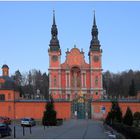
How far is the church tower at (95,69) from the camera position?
100250 millimetres

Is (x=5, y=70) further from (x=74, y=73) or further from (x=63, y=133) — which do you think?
(x=63, y=133)

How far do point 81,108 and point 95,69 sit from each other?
1340 centimetres

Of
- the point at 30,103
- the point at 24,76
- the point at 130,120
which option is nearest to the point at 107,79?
the point at 24,76

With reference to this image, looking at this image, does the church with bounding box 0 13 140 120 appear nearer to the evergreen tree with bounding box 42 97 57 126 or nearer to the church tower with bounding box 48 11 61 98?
the church tower with bounding box 48 11 61 98

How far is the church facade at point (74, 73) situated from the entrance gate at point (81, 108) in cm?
806

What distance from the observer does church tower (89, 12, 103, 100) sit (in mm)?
100250

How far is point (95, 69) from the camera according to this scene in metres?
102

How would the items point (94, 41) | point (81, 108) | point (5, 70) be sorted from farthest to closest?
point (94, 41)
point (5, 70)
point (81, 108)

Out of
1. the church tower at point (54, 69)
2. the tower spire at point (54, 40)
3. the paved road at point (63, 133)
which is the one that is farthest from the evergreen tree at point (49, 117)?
the tower spire at point (54, 40)

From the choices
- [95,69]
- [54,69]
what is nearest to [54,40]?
[54,69]

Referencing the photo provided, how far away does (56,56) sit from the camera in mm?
102938

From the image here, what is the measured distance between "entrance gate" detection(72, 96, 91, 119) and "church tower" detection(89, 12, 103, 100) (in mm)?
6609

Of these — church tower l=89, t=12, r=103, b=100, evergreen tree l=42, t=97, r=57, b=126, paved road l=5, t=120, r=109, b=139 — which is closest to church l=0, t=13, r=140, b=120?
church tower l=89, t=12, r=103, b=100

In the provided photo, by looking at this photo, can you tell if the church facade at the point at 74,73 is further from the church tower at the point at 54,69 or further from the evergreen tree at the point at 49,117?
the evergreen tree at the point at 49,117
